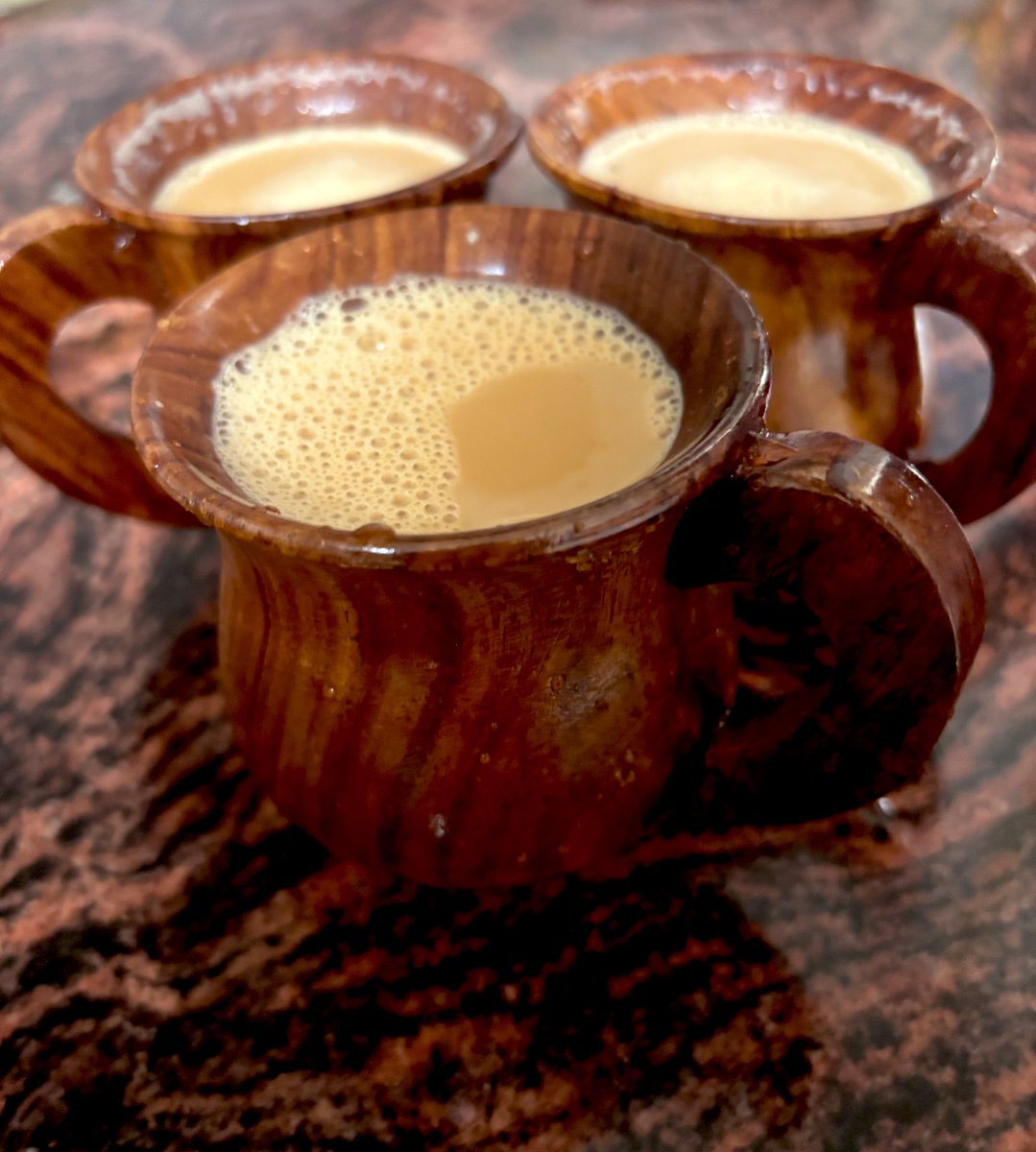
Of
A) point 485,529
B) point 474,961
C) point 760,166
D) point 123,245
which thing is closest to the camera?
point 485,529

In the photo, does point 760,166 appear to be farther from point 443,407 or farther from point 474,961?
point 474,961

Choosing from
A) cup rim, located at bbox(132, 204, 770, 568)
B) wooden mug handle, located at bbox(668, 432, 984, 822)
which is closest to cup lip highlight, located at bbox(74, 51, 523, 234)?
cup rim, located at bbox(132, 204, 770, 568)

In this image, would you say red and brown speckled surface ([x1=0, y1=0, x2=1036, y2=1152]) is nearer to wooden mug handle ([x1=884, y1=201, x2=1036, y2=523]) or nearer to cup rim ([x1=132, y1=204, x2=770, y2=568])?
wooden mug handle ([x1=884, y1=201, x2=1036, y2=523])

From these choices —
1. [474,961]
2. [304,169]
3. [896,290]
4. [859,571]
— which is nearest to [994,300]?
[896,290]

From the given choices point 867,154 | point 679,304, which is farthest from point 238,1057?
point 867,154

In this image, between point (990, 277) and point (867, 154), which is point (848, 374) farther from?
point (867, 154)

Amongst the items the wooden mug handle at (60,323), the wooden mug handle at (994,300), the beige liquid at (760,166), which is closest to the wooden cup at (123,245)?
the wooden mug handle at (60,323)
